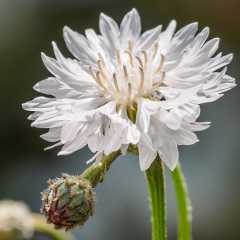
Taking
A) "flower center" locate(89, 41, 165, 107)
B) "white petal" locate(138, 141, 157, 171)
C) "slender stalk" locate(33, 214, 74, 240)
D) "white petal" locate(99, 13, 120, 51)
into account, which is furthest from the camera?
"slender stalk" locate(33, 214, 74, 240)

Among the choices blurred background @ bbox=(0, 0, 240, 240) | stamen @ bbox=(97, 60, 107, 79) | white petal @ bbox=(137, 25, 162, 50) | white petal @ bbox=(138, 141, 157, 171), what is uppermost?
blurred background @ bbox=(0, 0, 240, 240)

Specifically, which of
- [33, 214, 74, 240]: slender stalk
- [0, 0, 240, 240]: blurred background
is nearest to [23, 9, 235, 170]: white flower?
[33, 214, 74, 240]: slender stalk

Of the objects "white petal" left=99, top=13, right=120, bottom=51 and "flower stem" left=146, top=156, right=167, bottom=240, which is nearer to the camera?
"flower stem" left=146, top=156, right=167, bottom=240

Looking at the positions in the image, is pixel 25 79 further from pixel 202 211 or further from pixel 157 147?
pixel 157 147

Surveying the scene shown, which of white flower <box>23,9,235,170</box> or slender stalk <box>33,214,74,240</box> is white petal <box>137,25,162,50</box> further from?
slender stalk <box>33,214,74,240</box>

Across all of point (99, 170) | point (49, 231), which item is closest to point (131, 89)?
point (99, 170)

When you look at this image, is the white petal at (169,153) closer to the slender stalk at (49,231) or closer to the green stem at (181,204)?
the green stem at (181,204)
